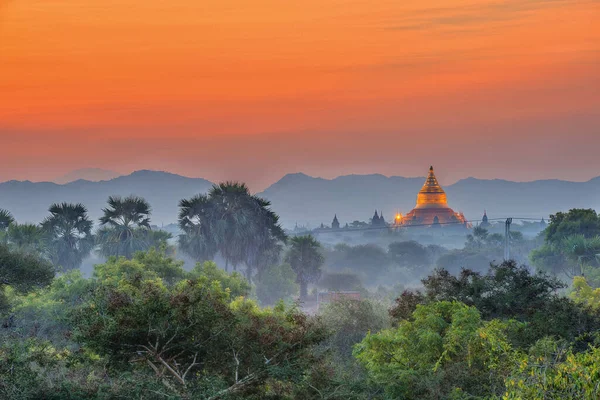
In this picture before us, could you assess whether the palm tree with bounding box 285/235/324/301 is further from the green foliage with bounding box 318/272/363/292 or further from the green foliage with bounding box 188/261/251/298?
the green foliage with bounding box 188/261/251/298

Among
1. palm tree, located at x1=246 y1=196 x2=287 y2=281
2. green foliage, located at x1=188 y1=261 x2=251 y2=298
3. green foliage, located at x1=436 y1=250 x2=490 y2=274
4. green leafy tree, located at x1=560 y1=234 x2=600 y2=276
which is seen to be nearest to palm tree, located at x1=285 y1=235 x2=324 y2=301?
palm tree, located at x1=246 y1=196 x2=287 y2=281

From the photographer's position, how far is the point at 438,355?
83.8ft

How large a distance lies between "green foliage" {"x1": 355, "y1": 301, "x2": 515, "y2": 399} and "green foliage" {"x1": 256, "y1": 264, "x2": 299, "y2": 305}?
53.7 metres

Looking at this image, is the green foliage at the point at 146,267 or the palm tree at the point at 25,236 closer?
the green foliage at the point at 146,267

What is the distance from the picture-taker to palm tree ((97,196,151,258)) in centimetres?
6159

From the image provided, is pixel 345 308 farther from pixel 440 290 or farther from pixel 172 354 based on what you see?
pixel 172 354

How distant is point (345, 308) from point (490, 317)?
15195mm

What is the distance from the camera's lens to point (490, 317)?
3253 centimetres

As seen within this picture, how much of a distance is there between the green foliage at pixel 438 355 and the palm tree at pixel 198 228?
43.5 metres

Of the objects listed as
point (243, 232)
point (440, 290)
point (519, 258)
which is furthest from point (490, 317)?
point (519, 258)

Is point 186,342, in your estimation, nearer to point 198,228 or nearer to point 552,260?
point 198,228

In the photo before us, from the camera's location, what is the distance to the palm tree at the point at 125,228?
202 feet

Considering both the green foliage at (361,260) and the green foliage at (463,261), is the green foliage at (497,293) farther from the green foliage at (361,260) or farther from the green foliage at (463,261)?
the green foliage at (361,260)

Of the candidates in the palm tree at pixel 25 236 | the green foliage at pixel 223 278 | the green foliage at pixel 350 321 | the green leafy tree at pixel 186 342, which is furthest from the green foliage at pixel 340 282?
the green leafy tree at pixel 186 342
